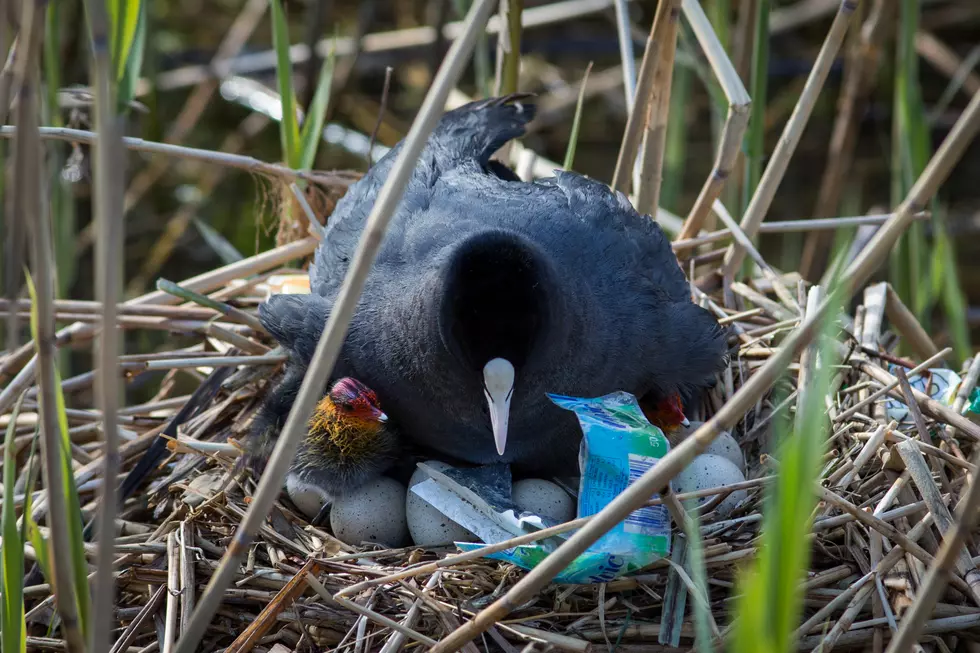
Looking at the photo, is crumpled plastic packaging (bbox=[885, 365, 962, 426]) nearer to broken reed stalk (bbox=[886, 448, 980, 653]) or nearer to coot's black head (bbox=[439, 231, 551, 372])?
coot's black head (bbox=[439, 231, 551, 372])

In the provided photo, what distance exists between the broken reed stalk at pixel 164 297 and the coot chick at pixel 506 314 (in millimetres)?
336

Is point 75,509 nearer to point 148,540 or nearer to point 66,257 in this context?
point 148,540

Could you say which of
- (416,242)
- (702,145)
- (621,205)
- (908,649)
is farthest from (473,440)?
(702,145)

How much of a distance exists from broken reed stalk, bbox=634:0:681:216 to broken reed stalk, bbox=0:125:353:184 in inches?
35.1

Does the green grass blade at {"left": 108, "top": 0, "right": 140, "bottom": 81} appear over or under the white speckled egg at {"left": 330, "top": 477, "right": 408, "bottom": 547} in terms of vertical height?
over

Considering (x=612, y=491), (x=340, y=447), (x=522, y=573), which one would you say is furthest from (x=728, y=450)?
(x=340, y=447)

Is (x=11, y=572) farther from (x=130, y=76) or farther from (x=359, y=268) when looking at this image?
(x=130, y=76)

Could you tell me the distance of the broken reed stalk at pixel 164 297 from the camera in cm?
265

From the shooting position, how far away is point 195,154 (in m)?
2.82

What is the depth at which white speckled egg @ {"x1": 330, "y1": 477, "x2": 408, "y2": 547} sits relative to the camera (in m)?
2.49

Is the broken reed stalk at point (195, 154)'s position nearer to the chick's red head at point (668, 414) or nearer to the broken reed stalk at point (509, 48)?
the broken reed stalk at point (509, 48)

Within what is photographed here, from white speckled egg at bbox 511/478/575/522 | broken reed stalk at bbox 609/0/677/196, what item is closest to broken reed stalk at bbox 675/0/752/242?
broken reed stalk at bbox 609/0/677/196

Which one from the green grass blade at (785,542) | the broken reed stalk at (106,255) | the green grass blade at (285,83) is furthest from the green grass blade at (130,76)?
the green grass blade at (785,542)

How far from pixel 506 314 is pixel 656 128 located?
1.04 m
